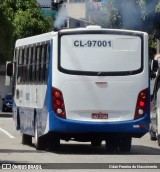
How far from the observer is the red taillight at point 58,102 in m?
23.1

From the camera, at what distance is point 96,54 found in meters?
23.2

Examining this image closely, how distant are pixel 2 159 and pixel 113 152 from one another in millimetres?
4494

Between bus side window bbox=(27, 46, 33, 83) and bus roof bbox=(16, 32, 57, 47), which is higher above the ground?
bus roof bbox=(16, 32, 57, 47)

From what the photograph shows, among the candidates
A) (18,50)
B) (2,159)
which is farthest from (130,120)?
(18,50)

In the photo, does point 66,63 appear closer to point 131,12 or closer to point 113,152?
point 113,152

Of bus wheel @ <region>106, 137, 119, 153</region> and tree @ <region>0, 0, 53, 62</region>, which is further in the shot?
tree @ <region>0, 0, 53, 62</region>

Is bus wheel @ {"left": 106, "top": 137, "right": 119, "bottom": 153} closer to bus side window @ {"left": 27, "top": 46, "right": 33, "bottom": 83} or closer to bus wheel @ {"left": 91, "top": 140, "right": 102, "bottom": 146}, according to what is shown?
bus wheel @ {"left": 91, "top": 140, "right": 102, "bottom": 146}

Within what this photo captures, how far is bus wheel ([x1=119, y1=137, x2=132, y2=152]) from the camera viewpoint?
24.6 m

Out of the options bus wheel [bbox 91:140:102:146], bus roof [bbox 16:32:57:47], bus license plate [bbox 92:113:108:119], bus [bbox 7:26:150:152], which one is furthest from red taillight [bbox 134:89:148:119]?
bus wheel [bbox 91:140:102:146]

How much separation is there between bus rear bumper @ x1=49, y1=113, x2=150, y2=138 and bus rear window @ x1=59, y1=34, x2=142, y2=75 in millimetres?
1221

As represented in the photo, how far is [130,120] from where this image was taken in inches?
918

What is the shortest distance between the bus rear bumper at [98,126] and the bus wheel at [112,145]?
4.60 ft

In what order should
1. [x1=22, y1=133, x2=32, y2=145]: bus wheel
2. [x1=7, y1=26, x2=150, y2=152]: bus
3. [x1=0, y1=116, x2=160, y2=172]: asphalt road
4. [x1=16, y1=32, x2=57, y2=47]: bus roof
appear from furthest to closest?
1. [x1=22, y1=133, x2=32, y2=145]: bus wheel
2. [x1=16, y1=32, x2=57, y2=47]: bus roof
3. [x1=7, y1=26, x2=150, y2=152]: bus
4. [x1=0, y1=116, x2=160, y2=172]: asphalt road

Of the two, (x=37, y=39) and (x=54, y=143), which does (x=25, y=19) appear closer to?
(x=37, y=39)
